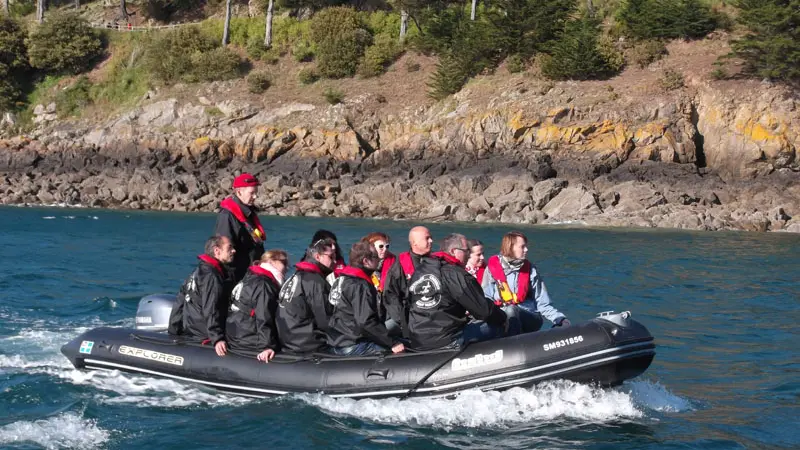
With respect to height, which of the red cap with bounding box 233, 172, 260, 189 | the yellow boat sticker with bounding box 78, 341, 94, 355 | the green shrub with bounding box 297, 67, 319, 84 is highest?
the green shrub with bounding box 297, 67, 319, 84

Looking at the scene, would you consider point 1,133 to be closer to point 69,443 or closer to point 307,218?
point 307,218

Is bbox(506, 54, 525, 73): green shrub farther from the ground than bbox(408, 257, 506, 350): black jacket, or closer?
farther from the ground

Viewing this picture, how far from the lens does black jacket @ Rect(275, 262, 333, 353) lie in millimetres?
8008

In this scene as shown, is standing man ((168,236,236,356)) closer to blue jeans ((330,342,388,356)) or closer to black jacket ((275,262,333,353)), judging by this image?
black jacket ((275,262,333,353))

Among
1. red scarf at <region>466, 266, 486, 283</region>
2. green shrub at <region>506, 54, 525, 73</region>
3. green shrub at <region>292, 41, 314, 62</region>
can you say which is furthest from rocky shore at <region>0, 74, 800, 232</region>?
red scarf at <region>466, 266, 486, 283</region>

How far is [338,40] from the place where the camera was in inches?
1722

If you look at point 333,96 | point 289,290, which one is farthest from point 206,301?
point 333,96

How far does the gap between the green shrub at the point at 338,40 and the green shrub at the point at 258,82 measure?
9.30ft

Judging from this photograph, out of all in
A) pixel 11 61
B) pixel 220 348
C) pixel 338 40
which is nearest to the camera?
pixel 220 348

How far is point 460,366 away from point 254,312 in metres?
2.12

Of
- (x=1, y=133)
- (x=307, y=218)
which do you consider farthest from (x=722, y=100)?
(x=1, y=133)

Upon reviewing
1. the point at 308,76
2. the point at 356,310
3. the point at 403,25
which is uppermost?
the point at 403,25

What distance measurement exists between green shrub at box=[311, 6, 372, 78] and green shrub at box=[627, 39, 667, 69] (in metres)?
14.7

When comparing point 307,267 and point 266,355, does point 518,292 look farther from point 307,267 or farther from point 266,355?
point 266,355
